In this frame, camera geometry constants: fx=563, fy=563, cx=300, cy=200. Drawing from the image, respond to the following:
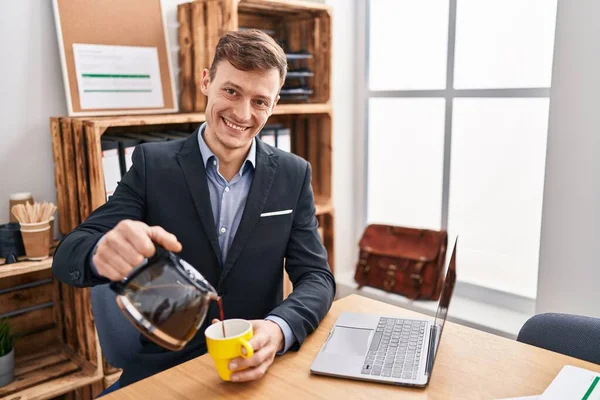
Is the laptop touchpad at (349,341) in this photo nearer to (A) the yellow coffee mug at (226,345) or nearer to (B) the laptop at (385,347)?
(B) the laptop at (385,347)

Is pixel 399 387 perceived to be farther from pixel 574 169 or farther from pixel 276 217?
pixel 574 169

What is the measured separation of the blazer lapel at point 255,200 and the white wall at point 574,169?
4.31 feet

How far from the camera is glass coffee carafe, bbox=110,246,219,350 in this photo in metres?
0.91

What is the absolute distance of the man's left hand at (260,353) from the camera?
1084 mm

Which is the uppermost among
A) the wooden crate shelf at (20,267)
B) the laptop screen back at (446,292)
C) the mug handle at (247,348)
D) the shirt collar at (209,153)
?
the shirt collar at (209,153)

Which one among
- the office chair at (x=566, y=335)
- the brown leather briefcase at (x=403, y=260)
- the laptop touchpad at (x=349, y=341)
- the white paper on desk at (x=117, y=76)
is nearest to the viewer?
the laptop touchpad at (x=349, y=341)

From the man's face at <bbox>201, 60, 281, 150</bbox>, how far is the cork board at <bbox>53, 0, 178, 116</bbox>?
2.93 feet

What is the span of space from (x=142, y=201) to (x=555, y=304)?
179 cm

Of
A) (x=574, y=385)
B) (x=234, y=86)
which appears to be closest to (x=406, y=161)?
(x=234, y=86)

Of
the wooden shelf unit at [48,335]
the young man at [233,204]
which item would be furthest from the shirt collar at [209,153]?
the wooden shelf unit at [48,335]

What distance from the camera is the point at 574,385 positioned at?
1070 mm

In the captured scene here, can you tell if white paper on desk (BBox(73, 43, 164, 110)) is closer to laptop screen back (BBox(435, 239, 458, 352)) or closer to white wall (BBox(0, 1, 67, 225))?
white wall (BBox(0, 1, 67, 225))

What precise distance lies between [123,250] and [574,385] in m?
0.87

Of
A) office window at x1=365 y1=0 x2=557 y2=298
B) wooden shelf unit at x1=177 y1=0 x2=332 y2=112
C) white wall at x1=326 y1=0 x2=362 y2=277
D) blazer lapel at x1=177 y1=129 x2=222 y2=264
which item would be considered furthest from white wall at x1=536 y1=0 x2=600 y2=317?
blazer lapel at x1=177 y1=129 x2=222 y2=264
